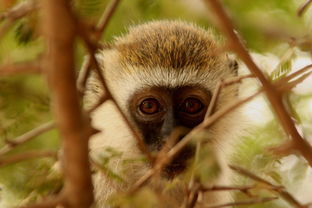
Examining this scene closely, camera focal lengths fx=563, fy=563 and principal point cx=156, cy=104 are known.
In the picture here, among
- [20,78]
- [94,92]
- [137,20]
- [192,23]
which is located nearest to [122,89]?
[94,92]

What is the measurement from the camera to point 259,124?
2.87 meters

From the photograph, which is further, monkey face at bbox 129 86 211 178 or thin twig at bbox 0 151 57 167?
monkey face at bbox 129 86 211 178

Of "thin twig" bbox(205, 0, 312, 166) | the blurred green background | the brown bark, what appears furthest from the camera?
the blurred green background

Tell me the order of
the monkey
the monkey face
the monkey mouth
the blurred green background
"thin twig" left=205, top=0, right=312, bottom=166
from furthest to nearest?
the monkey
the monkey face
the monkey mouth
the blurred green background
"thin twig" left=205, top=0, right=312, bottom=166

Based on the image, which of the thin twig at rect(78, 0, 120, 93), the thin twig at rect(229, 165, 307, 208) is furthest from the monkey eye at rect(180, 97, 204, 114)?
the thin twig at rect(78, 0, 120, 93)

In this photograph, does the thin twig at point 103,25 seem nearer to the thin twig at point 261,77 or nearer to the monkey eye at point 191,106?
the thin twig at point 261,77

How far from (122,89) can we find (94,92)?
0.17 metres

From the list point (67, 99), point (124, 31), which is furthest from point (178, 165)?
point (67, 99)

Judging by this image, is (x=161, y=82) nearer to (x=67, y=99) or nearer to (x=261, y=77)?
(x=261, y=77)

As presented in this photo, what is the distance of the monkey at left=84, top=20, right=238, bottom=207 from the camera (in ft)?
9.32

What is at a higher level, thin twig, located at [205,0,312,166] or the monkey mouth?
thin twig, located at [205,0,312,166]

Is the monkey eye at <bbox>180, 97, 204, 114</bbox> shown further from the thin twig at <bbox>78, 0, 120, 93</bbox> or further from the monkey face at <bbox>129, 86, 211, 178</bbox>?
the thin twig at <bbox>78, 0, 120, 93</bbox>

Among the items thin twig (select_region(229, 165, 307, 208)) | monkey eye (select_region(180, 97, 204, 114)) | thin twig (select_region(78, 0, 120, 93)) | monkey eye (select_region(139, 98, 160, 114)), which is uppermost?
thin twig (select_region(78, 0, 120, 93))

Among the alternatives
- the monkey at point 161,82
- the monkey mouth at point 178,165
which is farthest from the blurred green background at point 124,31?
the monkey mouth at point 178,165
